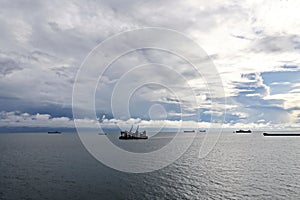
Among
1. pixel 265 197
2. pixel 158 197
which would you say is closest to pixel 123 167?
pixel 158 197

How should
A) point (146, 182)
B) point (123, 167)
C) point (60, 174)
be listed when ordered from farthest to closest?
point (123, 167) < point (60, 174) < point (146, 182)

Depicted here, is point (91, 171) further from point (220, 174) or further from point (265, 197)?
point (265, 197)

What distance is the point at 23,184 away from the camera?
73.1 m

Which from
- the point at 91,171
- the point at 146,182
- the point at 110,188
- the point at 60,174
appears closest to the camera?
the point at 110,188

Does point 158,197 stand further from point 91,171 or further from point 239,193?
point 91,171

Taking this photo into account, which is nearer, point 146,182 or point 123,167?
point 146,182

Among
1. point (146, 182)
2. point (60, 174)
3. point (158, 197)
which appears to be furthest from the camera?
point (60, 174)

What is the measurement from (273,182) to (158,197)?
43.4 m

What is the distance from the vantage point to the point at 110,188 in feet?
226

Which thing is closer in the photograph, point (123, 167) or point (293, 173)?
point (293, 173)

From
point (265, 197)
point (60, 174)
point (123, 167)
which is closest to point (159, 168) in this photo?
point (123, 167)

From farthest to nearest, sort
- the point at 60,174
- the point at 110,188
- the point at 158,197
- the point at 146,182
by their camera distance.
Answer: the point at 60,174 < the point at 146,182 < the point at 110,188 < the point at 158,197

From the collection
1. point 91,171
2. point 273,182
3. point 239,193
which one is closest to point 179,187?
point 239,193

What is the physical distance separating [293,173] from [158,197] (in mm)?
65871
